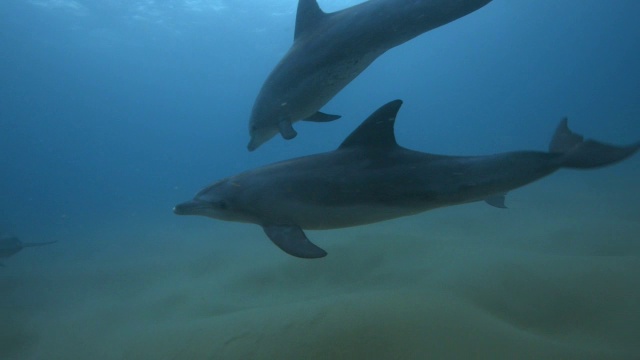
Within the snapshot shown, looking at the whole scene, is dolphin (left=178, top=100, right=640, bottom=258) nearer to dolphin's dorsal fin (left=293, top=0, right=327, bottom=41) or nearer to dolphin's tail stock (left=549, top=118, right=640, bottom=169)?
dolphin's tail stock (left=549, top=118, right=640, bottom=169)

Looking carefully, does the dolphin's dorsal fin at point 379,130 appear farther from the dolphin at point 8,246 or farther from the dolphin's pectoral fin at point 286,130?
the dolphin at point 8,246

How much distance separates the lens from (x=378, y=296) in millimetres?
4477

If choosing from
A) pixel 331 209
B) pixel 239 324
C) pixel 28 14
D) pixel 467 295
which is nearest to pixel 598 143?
pixel 331 209

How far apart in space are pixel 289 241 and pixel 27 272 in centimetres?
1483

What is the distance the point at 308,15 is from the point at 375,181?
2176 millimetres

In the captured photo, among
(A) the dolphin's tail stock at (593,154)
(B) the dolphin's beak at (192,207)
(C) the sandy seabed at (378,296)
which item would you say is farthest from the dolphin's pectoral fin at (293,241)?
(A) the dolphin's tail stock at (593,154)

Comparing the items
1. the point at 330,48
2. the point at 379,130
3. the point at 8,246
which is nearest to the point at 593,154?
the point at 379,130

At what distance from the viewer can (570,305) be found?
4297 mm

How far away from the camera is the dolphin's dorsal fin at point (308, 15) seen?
4.08 meters

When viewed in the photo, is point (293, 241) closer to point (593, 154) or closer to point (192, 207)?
point (192, 207)

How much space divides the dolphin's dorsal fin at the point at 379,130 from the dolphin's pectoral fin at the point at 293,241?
1.01m

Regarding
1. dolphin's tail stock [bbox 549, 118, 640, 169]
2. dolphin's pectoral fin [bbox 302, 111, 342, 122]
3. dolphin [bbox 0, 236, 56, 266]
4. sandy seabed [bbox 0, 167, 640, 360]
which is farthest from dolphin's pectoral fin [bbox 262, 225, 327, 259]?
dolphin [bbox 0, 236, 56, 266]

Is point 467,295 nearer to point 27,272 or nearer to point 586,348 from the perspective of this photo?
point 586,348

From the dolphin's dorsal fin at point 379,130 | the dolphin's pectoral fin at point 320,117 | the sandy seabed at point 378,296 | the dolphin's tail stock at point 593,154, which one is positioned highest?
the dolphin's pectoral fin at point 320,117
